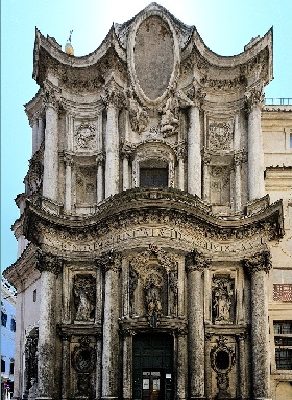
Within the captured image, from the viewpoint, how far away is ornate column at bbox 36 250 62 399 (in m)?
20.6

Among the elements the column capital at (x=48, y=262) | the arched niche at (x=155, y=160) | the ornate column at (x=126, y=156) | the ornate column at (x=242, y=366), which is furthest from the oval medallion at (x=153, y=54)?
the ornate column at (x=242, y=366)

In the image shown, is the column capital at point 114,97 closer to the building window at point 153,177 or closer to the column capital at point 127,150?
the column capital at point 127,150

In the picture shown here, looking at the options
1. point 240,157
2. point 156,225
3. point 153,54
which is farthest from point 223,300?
point 153,54

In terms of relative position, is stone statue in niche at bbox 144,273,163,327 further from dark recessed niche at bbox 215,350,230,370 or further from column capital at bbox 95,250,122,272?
dark recessed niche at bbox 215,350,230,370

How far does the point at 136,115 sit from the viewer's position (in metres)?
23.9

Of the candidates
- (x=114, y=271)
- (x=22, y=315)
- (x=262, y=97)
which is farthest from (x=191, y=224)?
(x=22, y=315)

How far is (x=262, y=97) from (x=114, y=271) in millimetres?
9389

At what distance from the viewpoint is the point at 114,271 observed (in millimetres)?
21203

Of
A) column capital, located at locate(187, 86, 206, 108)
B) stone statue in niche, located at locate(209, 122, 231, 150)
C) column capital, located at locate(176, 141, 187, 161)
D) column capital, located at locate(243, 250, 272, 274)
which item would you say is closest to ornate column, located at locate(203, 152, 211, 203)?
stone statue in niche, located at locate(209, 122, 231, 150)

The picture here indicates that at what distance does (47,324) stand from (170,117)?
920 cm

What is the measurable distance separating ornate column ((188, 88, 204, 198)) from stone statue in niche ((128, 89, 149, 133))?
1.86 m

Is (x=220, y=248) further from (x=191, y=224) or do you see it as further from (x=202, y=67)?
(x=202, y=67)

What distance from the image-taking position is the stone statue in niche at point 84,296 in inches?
857

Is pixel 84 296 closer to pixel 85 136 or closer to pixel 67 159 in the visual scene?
pixel 67 159
